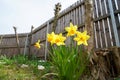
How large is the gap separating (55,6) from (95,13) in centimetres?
148

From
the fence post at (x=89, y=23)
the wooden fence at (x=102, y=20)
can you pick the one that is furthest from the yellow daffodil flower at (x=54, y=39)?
the wooden fence at (x=102, y=20)

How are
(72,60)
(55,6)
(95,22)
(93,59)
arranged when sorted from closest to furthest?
1. (72,60)
2. (93,59)
3. (95,22)
4. (55,6)

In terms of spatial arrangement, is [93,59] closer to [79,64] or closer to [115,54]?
[115,54]

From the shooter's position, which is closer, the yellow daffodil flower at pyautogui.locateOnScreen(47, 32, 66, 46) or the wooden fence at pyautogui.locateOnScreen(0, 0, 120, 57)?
the yellow daffodil flower at pyautogui.locateOnScreen(47, 32, 66, 46)

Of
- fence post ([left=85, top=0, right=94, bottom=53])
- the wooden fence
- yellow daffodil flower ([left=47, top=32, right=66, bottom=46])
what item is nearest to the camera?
yellow daffodil flower ([left=47, top=32, right=66, bottom=46])

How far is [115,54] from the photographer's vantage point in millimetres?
3793

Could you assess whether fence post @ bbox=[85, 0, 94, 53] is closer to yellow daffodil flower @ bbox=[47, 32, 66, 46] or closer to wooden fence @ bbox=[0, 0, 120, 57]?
wooden fence @ bbox=[0, 0, 120, 57]

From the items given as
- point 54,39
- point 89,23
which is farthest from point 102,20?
point 54,39

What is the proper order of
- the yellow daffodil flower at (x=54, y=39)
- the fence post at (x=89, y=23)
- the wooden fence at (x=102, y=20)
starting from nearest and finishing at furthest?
the yellow daffodil flower at (x=54, y=39), the fence post at (x=89, y=23), the wooden fence at (x=102, y=20)

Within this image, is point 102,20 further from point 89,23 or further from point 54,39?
point 54,39

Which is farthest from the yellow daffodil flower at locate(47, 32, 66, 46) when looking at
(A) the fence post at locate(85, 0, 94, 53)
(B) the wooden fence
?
(B) the wooden fence

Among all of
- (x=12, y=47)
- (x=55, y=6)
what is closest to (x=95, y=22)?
(x=55, y=6)

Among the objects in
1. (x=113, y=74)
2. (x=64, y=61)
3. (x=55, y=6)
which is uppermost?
(x=55, y=6)

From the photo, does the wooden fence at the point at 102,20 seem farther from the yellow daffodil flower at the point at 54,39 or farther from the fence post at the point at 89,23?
the yellow daffodil flower at the point at 54,39
